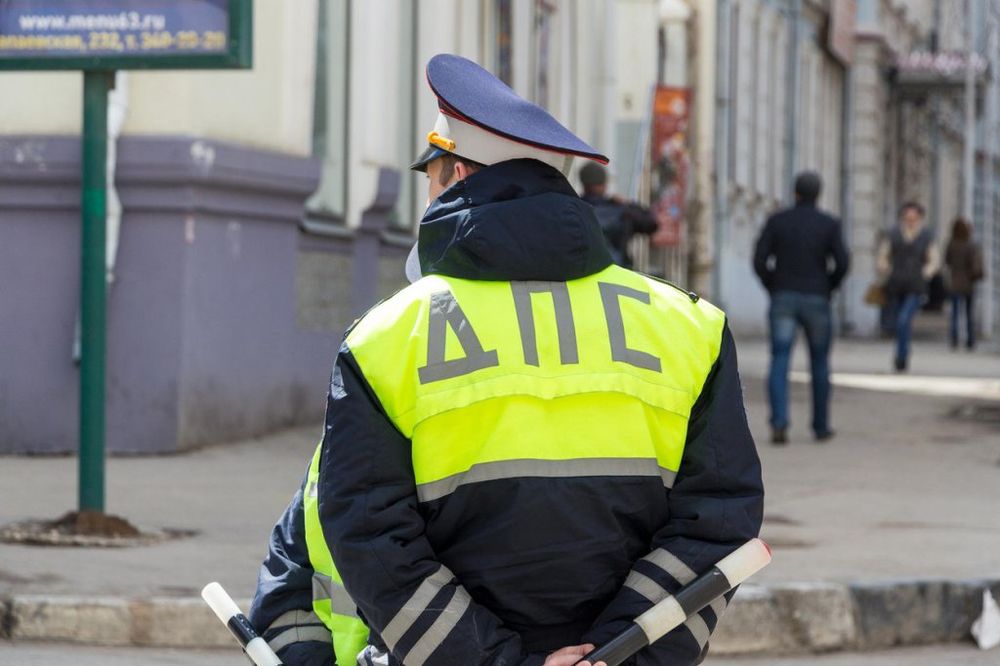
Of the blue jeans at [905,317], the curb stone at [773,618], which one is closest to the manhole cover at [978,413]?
the blue jeans at [905,317]

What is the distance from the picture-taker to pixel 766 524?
384 inches

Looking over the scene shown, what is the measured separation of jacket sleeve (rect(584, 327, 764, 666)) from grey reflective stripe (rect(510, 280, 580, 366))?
23cm

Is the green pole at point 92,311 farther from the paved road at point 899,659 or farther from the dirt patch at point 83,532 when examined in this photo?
the paved road at point 899,659

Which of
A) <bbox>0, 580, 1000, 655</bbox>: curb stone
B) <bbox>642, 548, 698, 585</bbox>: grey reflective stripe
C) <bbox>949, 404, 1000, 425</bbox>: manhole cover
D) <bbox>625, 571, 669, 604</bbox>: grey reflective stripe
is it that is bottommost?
<bbox>0, 580, 1000, 655</bbox>: curb stone

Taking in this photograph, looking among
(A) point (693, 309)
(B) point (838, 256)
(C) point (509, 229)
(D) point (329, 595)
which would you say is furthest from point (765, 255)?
(C) point (509, 229)

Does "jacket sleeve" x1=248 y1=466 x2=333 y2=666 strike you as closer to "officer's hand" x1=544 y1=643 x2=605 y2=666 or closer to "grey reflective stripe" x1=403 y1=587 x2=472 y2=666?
"grey reflective stripe" x1=403 y1=587 x2=472 y2=666

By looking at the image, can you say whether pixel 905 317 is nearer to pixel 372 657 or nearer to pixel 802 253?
pixel 802 253

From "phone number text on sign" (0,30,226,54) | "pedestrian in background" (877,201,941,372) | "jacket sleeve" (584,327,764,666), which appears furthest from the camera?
"pedestrian in background" (877,201,941,372)

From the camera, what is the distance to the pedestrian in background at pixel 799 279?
46.6 ft

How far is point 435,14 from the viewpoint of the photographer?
16469mm

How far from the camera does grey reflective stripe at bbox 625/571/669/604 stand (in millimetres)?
2951

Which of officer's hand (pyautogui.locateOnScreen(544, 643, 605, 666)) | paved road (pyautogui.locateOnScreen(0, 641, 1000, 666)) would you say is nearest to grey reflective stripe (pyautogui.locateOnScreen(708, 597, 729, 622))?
officer's hand (pyautogui.locateOnScreen(544, 643, 605, 666))

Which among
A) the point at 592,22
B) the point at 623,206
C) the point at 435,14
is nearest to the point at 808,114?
the point at 592,22

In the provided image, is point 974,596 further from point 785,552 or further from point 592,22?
point 592,22
